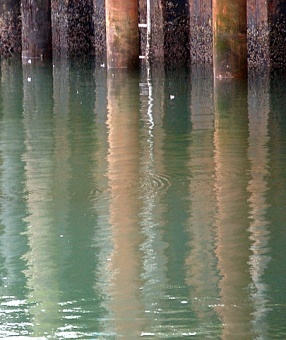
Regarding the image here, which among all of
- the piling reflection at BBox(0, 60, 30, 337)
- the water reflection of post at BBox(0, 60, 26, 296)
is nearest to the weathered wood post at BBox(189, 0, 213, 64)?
the water reflection of post at BBox(0, 60, 26, 296)

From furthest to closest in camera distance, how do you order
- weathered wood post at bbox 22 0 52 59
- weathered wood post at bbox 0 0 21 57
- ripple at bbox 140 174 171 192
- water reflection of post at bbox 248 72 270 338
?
weathered wood post at bbox 0 0 21 57
weathered wood post at bbox 22 0 52 59
ripple at bbox 140 174 171 192
water reflection of post at bbox 248 72 270 338

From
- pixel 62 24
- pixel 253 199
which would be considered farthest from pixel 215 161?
pixel 62 24

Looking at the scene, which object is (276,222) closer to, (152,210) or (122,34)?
(152,210)

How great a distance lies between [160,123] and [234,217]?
4.29 meters

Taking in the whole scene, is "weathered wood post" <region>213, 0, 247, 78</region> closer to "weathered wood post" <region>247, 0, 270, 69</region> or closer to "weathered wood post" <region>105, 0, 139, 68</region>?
"weathered wood post" <region>247, 0, 270, 69</region>

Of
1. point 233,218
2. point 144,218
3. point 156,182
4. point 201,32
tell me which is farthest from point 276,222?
point 201,32

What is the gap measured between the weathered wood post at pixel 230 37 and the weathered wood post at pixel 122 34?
250cm

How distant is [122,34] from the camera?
18531 mm

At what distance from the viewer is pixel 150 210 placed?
910cm

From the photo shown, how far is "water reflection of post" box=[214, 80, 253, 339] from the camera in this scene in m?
6.89

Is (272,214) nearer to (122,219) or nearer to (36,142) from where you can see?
(122,219)

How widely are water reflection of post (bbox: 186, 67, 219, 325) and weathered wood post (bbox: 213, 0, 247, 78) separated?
193 centimetres

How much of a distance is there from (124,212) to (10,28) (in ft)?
42.2

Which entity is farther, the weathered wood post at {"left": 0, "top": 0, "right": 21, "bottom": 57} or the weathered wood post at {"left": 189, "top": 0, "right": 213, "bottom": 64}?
the weathered wood post at {"left": 0, "top": 0, "right": 21, "bottom": 57}
